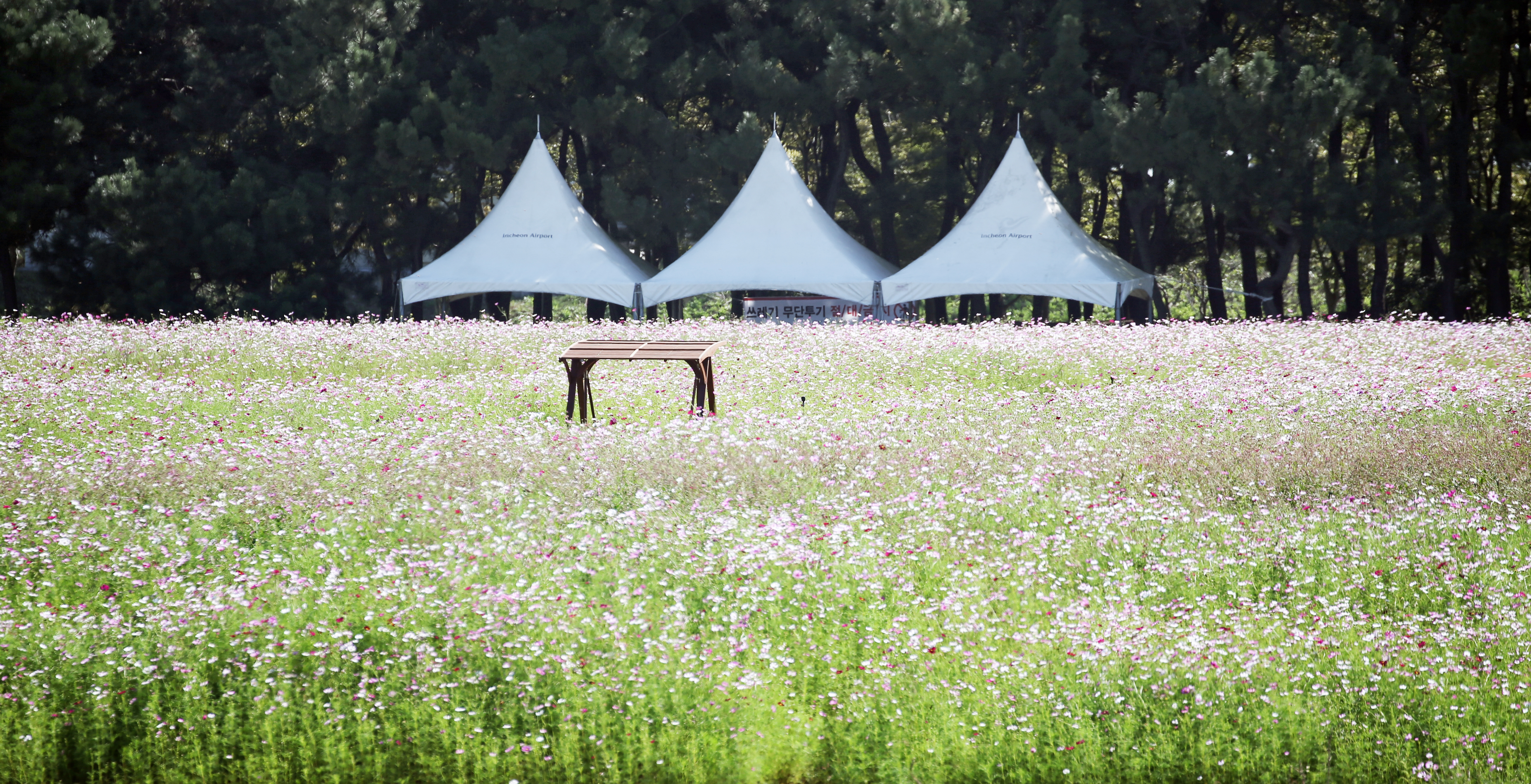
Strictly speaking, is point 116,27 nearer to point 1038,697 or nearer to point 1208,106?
point 1208,106

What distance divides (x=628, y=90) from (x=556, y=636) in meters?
21.4

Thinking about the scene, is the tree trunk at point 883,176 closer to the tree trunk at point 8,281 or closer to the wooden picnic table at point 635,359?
the tree trunk at point 8,281

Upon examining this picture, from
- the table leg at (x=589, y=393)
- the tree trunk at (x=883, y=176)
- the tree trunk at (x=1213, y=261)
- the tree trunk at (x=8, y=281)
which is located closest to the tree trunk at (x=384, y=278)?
the tree trunk at (x=8, y=281)

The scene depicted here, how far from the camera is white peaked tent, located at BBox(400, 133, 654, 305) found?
69.7 feet

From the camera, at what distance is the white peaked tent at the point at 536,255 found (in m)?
21.2

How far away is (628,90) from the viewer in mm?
24719

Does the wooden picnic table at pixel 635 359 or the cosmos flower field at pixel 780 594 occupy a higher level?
the wooden picnic table at pixel 635 359

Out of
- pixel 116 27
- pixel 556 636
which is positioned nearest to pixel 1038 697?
pixel 556 636

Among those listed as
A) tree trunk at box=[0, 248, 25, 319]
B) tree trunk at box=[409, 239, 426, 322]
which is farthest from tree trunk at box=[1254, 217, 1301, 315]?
tree trunk at box=[0, 248, 25, 319]

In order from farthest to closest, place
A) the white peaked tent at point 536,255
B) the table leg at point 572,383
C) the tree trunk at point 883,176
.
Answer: the tree trunk at point 883,176 → the white peaked tent at point 536,255 → the table leg at point 572,383

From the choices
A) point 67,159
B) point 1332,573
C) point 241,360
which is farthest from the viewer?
point 67,159

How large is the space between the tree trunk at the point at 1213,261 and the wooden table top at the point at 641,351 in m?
16.6

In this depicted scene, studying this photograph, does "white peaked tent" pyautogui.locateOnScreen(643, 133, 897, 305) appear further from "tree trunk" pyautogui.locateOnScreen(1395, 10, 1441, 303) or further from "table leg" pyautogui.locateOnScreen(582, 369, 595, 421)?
"table leg" pyautogui.locateOnScreen(582, 369, 595, 421)

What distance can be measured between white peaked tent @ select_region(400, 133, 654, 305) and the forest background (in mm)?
1379
